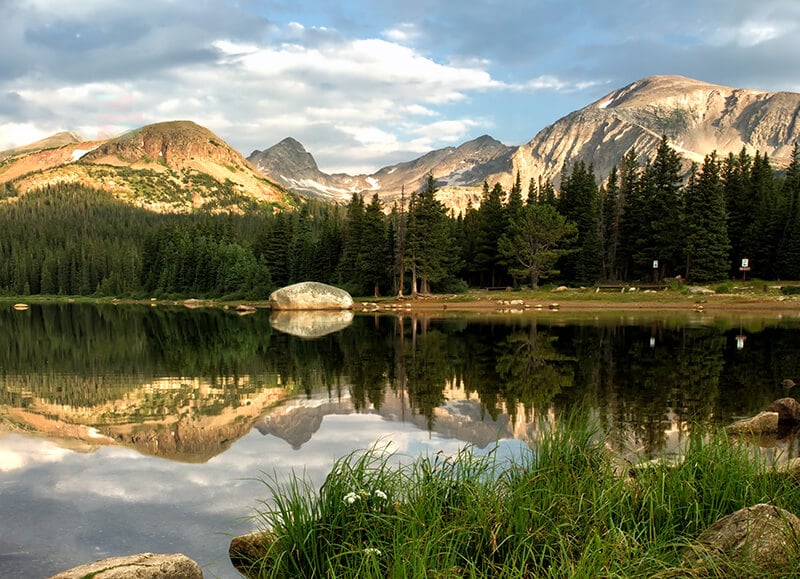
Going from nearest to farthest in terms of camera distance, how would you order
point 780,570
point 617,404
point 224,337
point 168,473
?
point 780,570, point 168,473, point 617,404, point 224,337

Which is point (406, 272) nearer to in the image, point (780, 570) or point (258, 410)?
point (258, 410)

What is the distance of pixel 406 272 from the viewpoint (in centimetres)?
8200

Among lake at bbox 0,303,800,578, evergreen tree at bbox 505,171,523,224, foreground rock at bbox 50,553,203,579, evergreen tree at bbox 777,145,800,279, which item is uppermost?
evergreen tree at bbox 505,171,523,224

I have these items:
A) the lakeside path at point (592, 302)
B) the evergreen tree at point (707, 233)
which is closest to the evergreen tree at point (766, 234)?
the evergreen tree at point (707, 233)

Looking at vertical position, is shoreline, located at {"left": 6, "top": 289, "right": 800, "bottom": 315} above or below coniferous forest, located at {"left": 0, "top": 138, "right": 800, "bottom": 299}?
below

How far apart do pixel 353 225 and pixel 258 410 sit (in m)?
71.1

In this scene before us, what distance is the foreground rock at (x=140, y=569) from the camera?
23.0 feet

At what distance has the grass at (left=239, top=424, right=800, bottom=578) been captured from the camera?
18.4ft

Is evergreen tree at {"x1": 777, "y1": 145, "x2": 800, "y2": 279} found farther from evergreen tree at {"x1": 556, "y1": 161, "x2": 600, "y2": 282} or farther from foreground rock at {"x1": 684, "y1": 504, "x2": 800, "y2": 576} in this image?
foreground rock at {"x1": 684, "y1": 504, "x2": 800, "y2": 576}

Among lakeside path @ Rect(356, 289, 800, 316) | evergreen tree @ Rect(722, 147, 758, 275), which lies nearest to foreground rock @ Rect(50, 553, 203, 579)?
lakeside path @ Rect(356, 289, 800, 316)

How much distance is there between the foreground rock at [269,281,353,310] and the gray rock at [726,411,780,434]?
62385 mm

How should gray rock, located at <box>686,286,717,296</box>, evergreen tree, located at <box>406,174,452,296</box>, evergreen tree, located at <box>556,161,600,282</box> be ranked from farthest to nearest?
evergreen tree, located at <box>556,161,600,282</box> → evergreen tree, located at <box>406,174,452,296</box> → gray rock, located at <box>686,286,717,296</box>

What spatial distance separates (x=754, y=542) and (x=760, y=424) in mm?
9852

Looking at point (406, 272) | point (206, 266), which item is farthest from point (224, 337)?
point (206, 266)
